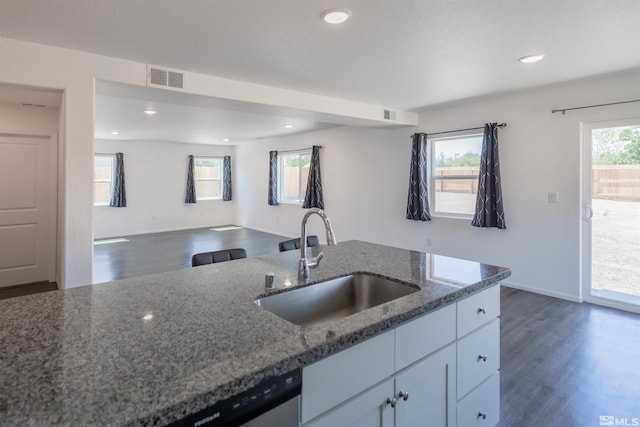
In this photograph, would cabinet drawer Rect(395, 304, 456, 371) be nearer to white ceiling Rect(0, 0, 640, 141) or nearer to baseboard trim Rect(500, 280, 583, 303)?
white ceiling Rect(0, 0, 640, 141)

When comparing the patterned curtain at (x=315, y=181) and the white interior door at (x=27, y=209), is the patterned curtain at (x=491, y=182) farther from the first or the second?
the white interior door at (x=27, y=209)

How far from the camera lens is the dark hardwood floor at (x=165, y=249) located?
532 centimetres

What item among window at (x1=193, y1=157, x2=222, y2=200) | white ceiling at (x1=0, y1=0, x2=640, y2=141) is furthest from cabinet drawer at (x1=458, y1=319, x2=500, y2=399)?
window at (x1=193, y1=157, x2=222, y2=200)

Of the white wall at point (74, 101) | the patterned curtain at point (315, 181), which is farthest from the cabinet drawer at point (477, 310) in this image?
the patterned curtain at point (315, 181)

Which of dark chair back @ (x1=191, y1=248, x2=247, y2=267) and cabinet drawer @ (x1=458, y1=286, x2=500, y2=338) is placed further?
dark chair back @ (x1=191, y1=248, x2=247, y2=267)

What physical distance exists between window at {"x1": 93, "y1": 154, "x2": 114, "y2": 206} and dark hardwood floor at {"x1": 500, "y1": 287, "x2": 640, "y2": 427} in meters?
8.77

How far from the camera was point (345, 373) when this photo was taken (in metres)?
1.09

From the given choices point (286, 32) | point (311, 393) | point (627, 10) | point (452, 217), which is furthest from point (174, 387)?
point (452, 217)

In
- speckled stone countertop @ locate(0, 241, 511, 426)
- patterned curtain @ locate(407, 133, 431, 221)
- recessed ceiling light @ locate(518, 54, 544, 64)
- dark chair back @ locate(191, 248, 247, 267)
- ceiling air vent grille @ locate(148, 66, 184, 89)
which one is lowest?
speckled stone countertop @ locate(0, 241, 511, 426)

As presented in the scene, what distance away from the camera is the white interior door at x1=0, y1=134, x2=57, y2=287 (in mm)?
4414

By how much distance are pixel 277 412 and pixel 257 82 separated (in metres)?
3.42

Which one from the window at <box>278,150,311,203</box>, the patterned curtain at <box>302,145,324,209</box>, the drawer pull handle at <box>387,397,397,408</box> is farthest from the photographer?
the window at <box>278,150,311,203</box>

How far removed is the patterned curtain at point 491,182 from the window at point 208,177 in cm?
761

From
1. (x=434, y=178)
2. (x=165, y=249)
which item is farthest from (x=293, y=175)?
(x=434, y=178)
